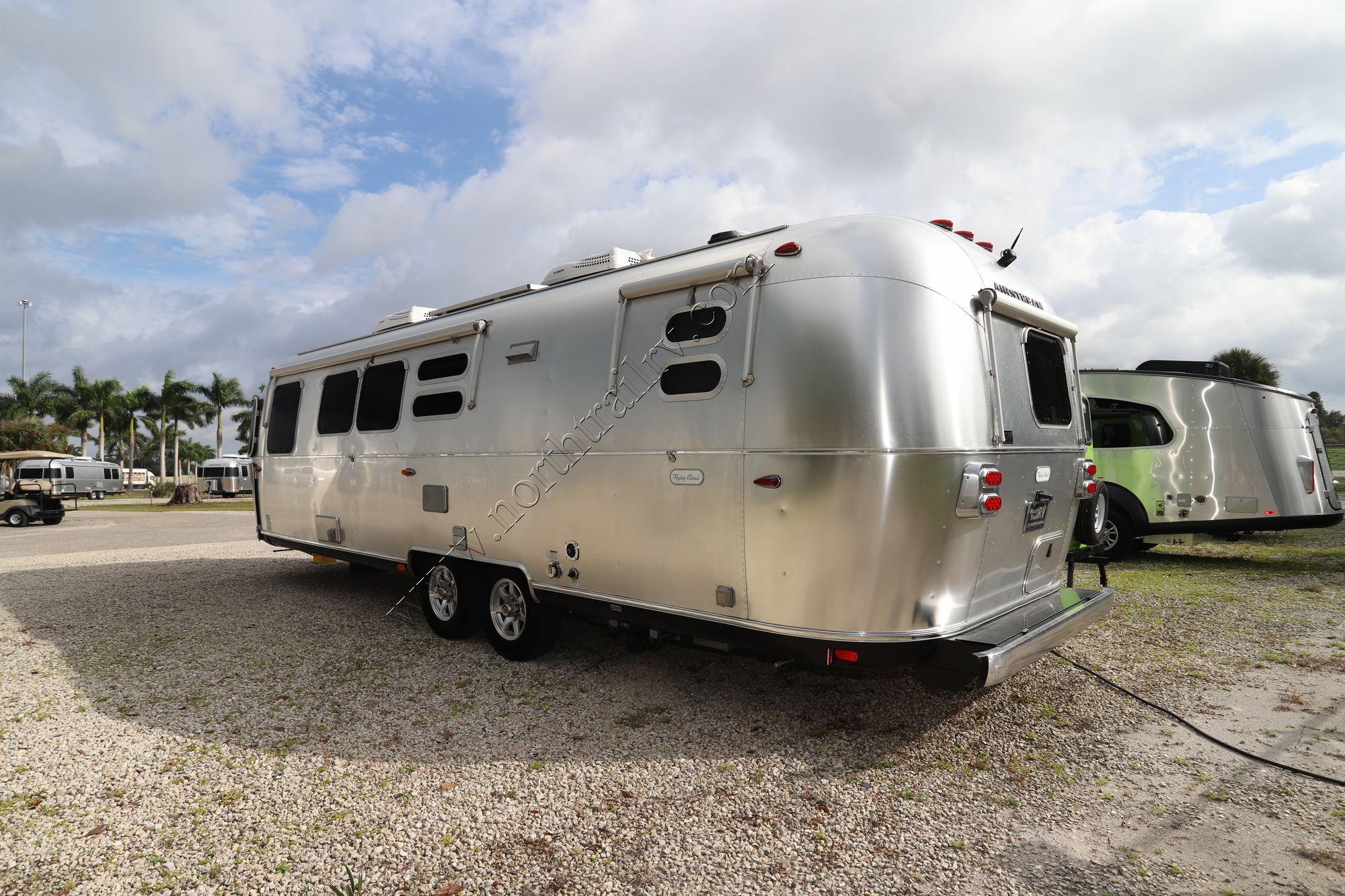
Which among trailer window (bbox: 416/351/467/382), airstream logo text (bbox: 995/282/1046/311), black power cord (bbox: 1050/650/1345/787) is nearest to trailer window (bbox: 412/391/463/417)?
trailer window (bbox: 416/351/467/382)

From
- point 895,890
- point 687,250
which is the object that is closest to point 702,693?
point 895,890

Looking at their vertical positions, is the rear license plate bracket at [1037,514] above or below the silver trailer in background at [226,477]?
below

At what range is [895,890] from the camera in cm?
292

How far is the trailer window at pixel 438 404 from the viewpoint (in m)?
6.09

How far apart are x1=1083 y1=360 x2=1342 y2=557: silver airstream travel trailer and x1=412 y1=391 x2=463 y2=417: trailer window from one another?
8710 mm

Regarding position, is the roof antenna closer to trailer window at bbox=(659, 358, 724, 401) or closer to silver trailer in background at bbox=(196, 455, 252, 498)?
trailer window at bbox=(659, 358, 724, 401)

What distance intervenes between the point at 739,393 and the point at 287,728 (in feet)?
11.4

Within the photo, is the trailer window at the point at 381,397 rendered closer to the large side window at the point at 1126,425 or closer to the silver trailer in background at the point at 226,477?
the large side window at the point at 1126,425

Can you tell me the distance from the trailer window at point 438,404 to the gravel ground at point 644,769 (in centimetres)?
200

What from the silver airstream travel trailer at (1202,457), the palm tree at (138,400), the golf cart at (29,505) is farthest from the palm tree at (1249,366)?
the palm tree at (138,400)

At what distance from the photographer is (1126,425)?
10.1 m

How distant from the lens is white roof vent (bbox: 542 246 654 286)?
542 centimetres

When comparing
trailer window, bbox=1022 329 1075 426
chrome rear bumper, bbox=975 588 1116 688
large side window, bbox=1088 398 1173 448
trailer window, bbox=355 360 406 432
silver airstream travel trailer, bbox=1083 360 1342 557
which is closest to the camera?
chrome rear bumper, bbox=975 588 1116 688

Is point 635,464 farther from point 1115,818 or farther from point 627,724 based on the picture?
point 1115,818
